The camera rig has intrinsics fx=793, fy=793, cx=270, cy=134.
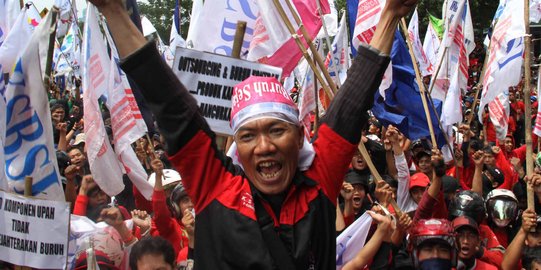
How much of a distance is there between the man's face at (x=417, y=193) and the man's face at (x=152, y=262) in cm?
313

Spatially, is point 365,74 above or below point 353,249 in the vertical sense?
above

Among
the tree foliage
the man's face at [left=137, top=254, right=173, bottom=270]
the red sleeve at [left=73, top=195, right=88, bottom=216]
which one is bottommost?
the tree foliage

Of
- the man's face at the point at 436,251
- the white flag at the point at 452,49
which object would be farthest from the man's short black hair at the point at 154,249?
the white flag at the point at 452,49

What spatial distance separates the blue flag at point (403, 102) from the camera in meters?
8.20

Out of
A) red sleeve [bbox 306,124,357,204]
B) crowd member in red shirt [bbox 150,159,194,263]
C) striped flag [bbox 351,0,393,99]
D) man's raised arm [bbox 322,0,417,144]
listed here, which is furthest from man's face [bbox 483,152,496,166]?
red sleeve [bbox 306,124,357,204]

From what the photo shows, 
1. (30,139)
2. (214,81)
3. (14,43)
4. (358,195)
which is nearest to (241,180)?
(214,81)

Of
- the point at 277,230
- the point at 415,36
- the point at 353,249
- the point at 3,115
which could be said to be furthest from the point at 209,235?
the point at 415,36

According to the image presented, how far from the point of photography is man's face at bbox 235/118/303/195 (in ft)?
8.51

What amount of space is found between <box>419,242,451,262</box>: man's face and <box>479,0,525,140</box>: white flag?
11.3 ft

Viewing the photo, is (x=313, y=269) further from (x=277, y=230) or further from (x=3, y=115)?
(x=3, y=115)

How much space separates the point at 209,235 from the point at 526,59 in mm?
4918

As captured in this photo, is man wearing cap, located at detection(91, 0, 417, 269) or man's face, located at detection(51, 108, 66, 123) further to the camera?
man's face, located at detection(51, 108, 66, 123)

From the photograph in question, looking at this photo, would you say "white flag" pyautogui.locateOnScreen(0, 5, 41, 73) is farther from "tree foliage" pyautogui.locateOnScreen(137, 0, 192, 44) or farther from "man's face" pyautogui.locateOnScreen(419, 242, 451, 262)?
"tree foliage" pyautogui.locateOnScreen(137, 0, 192, 44)

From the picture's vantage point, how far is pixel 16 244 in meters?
3.81
